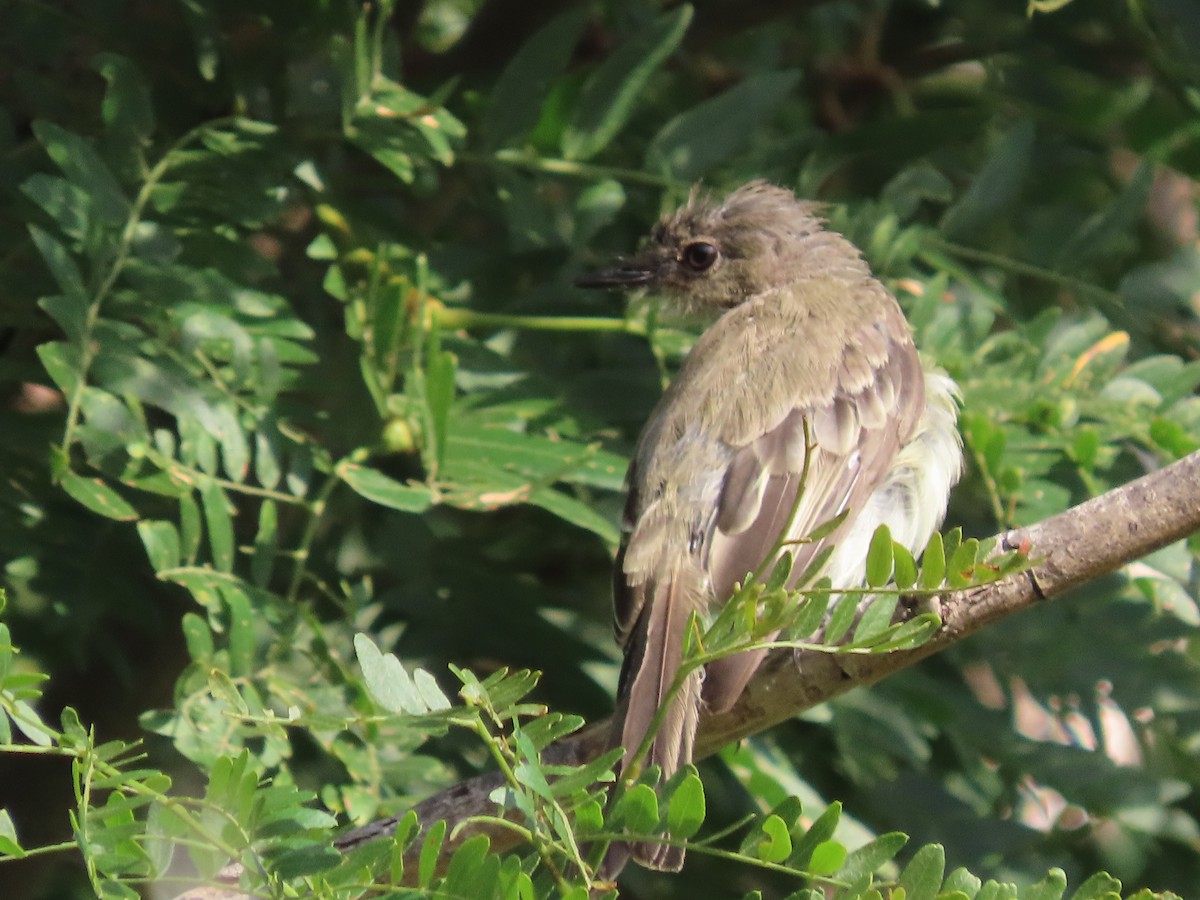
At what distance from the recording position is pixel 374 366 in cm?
378

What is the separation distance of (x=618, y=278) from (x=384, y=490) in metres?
1.29

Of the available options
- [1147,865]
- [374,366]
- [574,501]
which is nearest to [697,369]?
[574,501]

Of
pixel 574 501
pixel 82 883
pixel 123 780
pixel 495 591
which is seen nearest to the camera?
pixel 123 780

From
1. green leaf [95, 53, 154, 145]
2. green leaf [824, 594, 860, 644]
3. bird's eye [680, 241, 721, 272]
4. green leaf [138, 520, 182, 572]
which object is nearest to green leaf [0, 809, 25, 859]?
green leaf [138, 520, 182, 572]

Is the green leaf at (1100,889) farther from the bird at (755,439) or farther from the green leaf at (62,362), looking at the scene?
the green leaf at (62,362)

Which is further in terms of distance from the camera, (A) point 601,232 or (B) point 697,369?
(A) point 601,232

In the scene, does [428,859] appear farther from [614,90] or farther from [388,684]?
[614,90]

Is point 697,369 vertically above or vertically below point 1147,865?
above

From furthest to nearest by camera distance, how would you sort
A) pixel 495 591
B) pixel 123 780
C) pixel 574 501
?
pixel 495 591 < pixel 574 501 < pixel 123 780

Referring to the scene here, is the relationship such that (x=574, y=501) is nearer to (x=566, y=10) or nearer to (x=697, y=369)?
(x=697, y=369)

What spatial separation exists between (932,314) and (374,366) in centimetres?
148

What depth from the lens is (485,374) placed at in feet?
13.0

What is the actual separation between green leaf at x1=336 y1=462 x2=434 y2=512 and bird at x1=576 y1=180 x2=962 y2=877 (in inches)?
18.3

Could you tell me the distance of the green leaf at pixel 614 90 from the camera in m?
4.19
